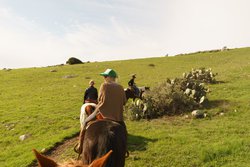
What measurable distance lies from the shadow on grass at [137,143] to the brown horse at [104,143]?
5774mm

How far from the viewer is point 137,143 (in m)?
12.8

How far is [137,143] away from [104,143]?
7194 mm

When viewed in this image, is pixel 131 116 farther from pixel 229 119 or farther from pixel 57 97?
pixel 57 97

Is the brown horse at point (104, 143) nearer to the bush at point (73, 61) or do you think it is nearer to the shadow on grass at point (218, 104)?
the shadow on grass at point (218, 104)

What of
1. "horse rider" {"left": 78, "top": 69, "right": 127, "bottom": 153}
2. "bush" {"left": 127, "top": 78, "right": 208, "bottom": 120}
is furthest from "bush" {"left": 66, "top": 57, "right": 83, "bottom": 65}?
"horse rider" {"left": 78, "top": 69, "right": 127, "bottom": 153}

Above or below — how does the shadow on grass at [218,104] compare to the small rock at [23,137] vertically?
above

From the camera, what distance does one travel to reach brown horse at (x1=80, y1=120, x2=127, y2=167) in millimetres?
5758

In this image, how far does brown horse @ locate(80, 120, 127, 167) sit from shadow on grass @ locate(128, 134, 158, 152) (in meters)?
5.77

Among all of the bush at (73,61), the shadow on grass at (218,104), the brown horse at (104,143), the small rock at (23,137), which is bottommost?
the small rock at (23,137)

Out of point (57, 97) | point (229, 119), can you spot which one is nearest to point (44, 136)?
point (229, 119)

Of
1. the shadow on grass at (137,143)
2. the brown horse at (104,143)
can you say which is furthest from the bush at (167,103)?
the brown horse at (104,143)

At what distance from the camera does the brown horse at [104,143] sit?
18.9 ft

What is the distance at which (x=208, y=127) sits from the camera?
14.0 metres

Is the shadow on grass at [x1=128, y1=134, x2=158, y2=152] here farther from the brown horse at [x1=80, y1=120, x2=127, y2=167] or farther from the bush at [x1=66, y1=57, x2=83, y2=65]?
the bush at [x1=66, y1=57, x2=83, y2=65]
